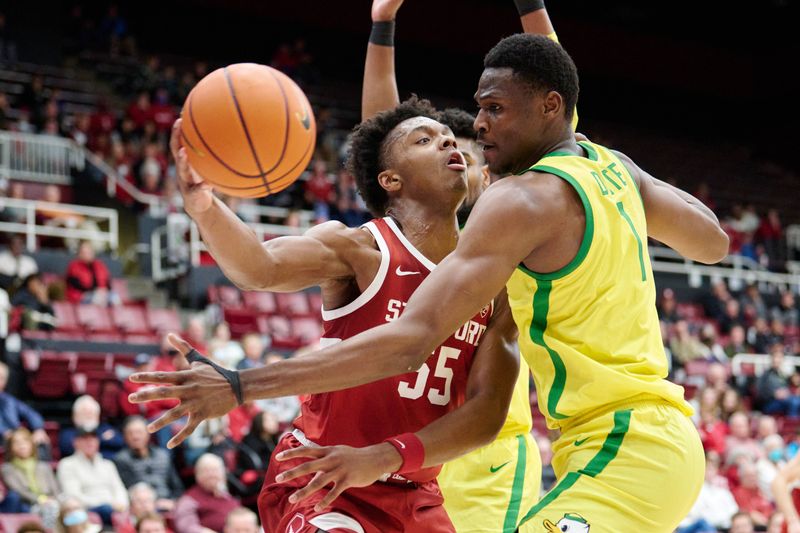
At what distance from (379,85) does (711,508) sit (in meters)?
7.09

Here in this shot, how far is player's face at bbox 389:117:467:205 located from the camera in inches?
146

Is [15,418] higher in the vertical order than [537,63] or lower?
lower

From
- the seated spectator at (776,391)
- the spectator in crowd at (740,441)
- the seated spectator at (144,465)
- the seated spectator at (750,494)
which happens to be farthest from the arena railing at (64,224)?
the seated spectator at (776,391)

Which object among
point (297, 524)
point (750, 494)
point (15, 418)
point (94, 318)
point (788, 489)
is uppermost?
point (297, 524)

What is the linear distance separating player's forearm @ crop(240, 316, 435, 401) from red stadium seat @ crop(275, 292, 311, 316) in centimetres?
958

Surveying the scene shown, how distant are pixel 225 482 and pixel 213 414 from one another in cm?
575

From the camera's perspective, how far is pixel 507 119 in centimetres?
308

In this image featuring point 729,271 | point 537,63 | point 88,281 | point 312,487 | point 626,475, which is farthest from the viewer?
point 729,271

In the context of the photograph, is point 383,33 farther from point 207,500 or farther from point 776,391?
point 776,391

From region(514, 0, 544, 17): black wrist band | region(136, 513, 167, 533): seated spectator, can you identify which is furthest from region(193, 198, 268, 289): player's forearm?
region(136, 513, 167, 533): seated spectator

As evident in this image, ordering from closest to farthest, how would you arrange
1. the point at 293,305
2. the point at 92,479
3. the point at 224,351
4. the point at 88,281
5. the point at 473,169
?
the point at 473,169 → the point at 92,479 → the point at 224,351 → the point at 88,281 → the point at 293,305

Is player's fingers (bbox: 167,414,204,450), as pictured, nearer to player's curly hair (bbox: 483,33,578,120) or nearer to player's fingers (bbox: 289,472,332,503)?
player's fingers (bbox: 289,472,332,503)

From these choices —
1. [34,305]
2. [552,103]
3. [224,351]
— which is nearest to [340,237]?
[552,103]

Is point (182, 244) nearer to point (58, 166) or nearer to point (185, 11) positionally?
point (58, 166)
